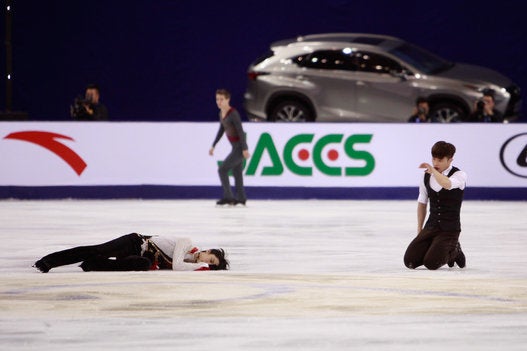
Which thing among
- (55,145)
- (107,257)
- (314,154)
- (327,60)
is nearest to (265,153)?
(314,154)

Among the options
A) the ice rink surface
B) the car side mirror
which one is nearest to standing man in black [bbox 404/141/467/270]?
the ice rink surface

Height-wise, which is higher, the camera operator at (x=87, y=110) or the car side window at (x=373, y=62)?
the car side window at (x=373, y=62)

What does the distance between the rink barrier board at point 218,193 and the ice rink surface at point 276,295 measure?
4400mm

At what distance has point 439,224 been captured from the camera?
10.4 meters

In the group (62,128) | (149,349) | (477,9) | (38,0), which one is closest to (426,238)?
(149,349)

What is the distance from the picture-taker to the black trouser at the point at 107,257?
9.70 meters

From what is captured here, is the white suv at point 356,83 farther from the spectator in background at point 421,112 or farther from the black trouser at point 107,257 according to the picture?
the black trouser at point 107,257

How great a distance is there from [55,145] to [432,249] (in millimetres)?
9717

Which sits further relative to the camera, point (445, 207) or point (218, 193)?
point (218, 193)

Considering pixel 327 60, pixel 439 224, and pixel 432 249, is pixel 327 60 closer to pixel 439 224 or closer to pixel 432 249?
pixel 439 224

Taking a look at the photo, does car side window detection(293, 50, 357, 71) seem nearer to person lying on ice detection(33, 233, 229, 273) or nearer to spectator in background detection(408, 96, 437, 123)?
spectator in background detection(408, 96, 437, 123)

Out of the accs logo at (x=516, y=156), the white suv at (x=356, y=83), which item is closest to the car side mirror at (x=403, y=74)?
the white suv at (x=356, y=83)

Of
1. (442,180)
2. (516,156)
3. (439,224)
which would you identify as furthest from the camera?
(516,156)

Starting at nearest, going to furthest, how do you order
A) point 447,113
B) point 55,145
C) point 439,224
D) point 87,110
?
point 439,224 → point 55,145 → point 87,110 → point 447,113
